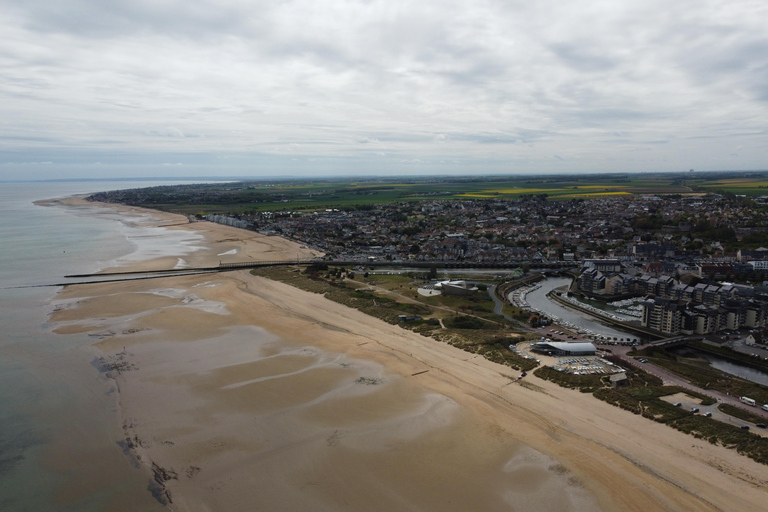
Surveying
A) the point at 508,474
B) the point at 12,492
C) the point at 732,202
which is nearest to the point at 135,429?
the point at 12,492

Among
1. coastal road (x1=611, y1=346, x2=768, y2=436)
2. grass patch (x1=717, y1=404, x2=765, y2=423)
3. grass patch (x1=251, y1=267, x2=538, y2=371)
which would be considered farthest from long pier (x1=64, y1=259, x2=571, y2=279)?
grass patch (x1=717, y1=404, x2=765, y2=423)

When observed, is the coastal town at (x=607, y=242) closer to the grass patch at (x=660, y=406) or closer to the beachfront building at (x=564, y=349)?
the beachfront building at (x=564, y=349)

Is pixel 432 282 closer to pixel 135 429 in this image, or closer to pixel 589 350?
pixel 589 350

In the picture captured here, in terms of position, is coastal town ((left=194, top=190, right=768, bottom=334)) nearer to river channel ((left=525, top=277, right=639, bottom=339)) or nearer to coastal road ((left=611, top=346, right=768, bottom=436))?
river channel ((left=525, top=277, right=639, bottom=339))

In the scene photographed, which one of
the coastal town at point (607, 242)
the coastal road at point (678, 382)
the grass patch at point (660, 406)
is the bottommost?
the coastal road at point (678, 382)

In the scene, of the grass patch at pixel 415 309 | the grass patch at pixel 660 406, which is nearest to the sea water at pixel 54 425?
the grass patch at pixel 415 309

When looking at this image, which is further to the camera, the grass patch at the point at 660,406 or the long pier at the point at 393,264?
the long pier at the point at 393,264

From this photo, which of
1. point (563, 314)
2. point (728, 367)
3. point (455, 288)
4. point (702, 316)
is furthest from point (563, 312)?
point (728, 367)

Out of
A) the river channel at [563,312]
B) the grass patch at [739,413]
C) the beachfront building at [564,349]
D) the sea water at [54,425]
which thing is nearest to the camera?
the sea water at [54,425]
